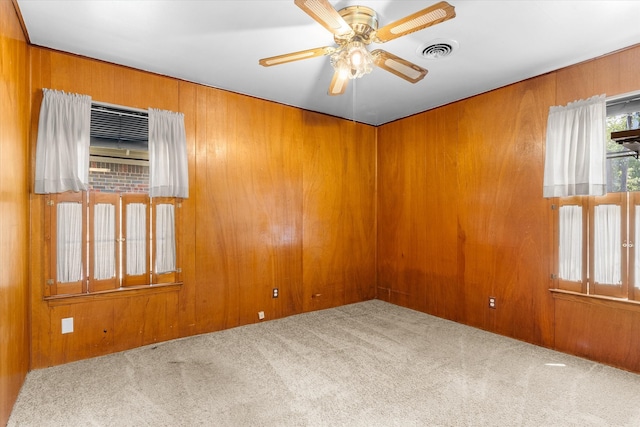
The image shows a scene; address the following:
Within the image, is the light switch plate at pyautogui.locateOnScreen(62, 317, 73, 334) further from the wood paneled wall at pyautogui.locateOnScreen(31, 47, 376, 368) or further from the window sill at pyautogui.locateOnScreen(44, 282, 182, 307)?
the window sill at pyautogui.locateOnScreen(44, 282, 182, 307)

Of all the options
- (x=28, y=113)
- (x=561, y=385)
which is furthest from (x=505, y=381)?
(x=28, y=113)

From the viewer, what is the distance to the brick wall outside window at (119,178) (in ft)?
10.0

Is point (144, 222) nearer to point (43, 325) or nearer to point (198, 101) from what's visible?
point (43, 325)

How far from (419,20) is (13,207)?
2857 mm

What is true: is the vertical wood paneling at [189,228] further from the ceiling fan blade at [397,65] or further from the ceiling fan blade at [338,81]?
the ceiling fan blade at [397,65]

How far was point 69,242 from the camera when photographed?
288cm

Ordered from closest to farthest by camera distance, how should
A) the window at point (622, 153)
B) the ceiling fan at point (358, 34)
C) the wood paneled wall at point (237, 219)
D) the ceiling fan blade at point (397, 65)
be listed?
the ceiling fan at point (358, 34)
the ceiling fan blade at point (397, 65)
the window at point (622, 153)
the wood paneled wall at point (237, 219)

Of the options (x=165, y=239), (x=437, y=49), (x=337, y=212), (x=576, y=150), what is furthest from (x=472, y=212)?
(x=165, y=239)

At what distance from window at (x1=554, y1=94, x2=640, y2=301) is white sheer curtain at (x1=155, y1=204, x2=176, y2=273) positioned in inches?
151

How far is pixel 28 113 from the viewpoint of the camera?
2.71 meters

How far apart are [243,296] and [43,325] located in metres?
1.81

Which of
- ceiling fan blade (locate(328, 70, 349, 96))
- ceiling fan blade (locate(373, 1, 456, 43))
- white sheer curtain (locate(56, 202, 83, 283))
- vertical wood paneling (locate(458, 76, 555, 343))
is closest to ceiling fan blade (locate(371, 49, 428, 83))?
ceiling fan blade (locate(373, 1, 456, 43))

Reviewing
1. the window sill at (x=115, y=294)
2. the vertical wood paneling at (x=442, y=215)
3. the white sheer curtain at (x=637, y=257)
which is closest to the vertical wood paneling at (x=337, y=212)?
the vertical wood paneling at (x=442, y=215)

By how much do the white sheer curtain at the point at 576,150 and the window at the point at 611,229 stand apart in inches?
5.8
